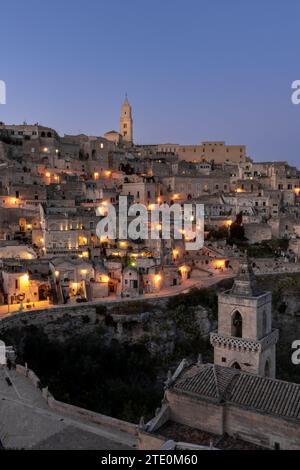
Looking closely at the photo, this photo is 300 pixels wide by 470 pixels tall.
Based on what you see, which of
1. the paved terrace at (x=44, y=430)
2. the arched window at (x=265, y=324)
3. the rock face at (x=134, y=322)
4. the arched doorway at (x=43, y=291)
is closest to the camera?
the paved terrace at (x=44, y=430)

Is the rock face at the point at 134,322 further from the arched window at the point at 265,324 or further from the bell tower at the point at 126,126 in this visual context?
the bell tower at the point at 126,126

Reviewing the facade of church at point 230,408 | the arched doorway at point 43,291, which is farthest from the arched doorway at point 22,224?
the facade of church at point 230,408

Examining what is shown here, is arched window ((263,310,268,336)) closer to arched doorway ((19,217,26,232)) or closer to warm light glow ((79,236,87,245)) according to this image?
warm light glow ((79,236,87,245))

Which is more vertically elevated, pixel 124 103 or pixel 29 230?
pixel 124 103

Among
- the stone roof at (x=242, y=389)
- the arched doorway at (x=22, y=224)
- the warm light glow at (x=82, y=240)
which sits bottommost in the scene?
the stone roof at (x=242, y=389)

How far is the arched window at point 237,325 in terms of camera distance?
21.1 m

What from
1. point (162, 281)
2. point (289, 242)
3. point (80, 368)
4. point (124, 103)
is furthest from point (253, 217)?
point (124, 103)

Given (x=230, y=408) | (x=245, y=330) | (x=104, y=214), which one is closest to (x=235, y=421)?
(x=230, y=408)

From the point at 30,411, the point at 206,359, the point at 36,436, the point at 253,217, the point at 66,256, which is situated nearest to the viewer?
the point at 36,436

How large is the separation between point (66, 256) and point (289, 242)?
25.4 m

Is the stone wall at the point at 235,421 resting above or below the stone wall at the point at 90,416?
above

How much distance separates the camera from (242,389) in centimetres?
1659

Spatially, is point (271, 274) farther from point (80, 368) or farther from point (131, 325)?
point (80, 368)
